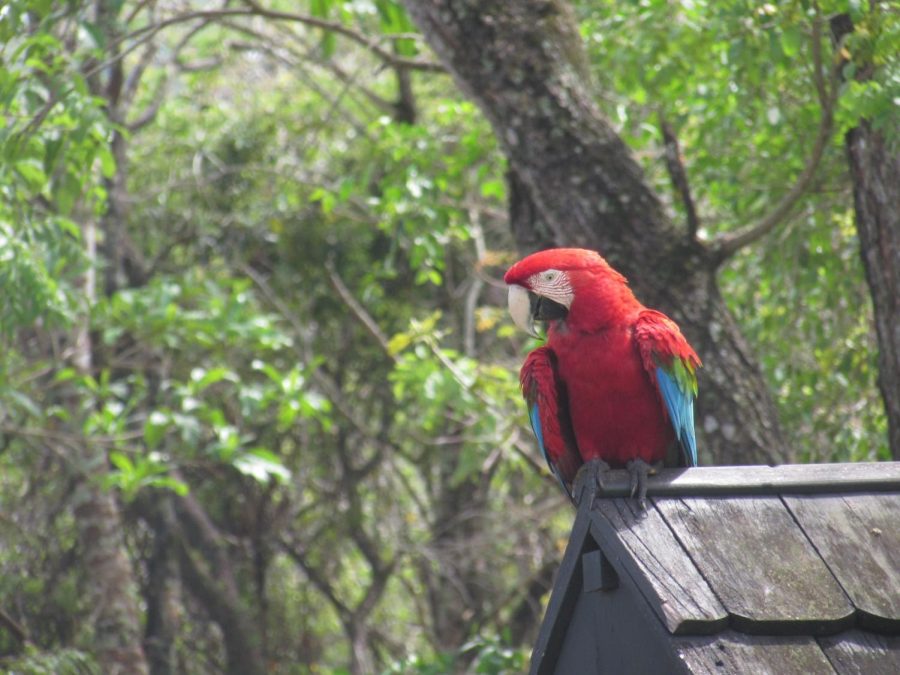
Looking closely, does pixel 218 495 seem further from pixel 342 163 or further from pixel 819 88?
pixel 819 88

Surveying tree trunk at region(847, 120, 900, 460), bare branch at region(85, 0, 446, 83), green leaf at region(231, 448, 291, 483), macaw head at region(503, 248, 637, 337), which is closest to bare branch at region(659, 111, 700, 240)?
tree trunk at region(847, 120, 900, 460)

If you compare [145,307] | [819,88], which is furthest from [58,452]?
[819,88]

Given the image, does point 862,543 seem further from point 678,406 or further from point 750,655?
point 678,406

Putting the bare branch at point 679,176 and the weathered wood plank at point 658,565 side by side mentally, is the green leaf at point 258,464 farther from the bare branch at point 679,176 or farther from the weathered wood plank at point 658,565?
the weathered wood plank at point 658,565

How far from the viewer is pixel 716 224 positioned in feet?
16.5

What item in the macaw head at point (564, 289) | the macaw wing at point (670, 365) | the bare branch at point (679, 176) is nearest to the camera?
the macaw wing at point (670, 365)

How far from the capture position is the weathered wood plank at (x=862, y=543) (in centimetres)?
160

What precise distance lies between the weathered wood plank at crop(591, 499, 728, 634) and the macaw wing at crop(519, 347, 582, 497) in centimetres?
83

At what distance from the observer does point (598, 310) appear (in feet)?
8.55

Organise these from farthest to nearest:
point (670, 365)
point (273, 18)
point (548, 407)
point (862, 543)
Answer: point (273, 18) → point (548, 407) → point (670, 365) → point (862, 543)

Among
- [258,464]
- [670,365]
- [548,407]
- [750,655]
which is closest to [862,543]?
[750,655]

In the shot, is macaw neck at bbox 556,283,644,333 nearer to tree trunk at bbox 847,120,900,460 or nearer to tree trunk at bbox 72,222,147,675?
tree trunk at bbox 847,120,900,460

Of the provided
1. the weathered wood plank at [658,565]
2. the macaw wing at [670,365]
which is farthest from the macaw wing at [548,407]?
the weathered wood plank at [658,565]

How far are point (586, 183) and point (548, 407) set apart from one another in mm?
1062
